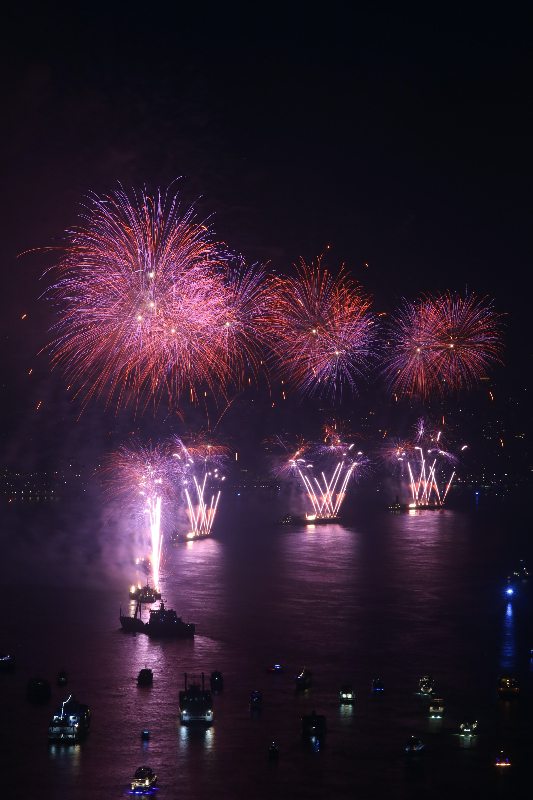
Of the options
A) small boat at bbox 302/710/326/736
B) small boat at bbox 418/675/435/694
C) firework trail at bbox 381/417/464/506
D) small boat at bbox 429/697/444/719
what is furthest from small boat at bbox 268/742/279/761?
firework trail at bbox 381/417/464/506

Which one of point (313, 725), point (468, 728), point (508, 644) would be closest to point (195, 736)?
point (313, 725)

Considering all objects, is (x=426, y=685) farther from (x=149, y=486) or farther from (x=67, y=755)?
(x=149, y=486)

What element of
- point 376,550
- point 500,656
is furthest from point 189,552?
point 500,656

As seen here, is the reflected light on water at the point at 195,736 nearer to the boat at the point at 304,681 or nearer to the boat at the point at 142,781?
the boat at the point at 142,781

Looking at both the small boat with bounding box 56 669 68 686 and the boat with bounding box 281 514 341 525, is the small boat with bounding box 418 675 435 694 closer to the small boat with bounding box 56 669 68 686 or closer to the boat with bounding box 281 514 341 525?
the small boat with bounding box 56 669 68 686

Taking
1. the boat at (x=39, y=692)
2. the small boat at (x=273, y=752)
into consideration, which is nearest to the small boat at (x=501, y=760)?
the small boat at (x=273, y=752)

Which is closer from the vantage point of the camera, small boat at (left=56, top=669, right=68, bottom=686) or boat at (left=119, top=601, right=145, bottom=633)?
small boat at (left=56, top=669, right=68, bottom=686)
